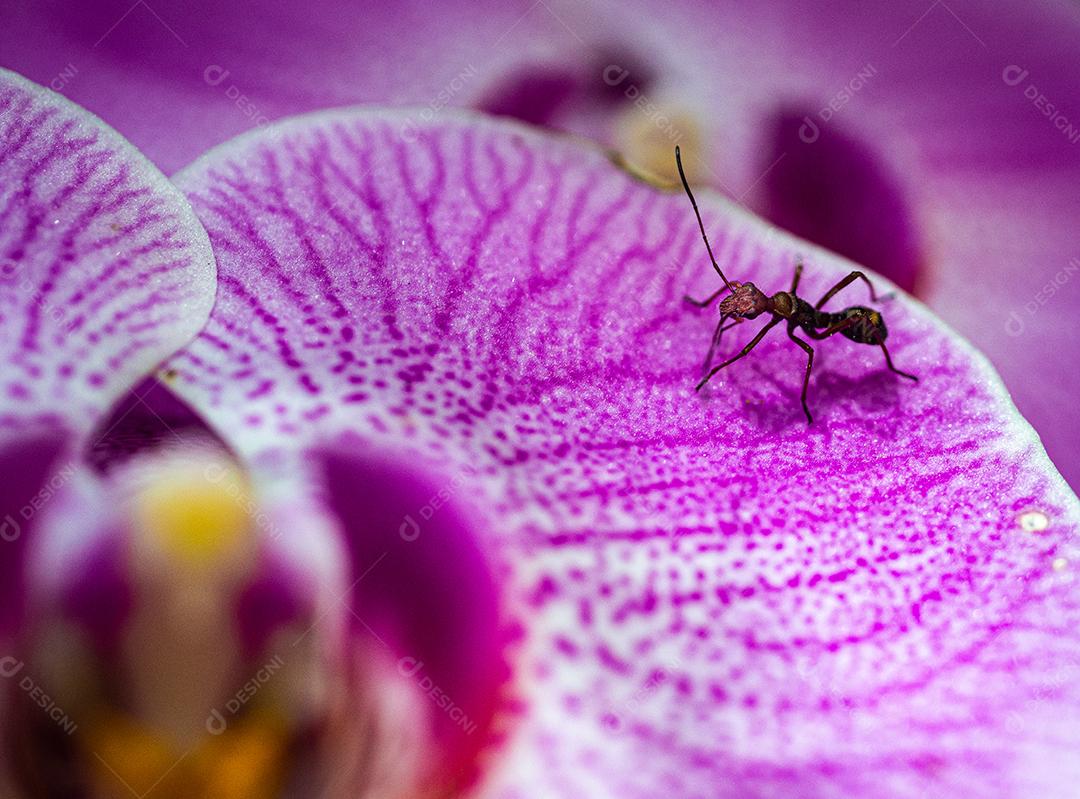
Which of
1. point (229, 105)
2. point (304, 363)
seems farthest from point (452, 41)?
point (304, 363)

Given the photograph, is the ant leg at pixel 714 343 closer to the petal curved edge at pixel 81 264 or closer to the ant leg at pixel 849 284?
the ant leg at pixel 849 284

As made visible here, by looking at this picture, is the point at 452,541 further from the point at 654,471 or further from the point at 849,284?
the point at 849,284

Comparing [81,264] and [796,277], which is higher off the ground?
[796,277]

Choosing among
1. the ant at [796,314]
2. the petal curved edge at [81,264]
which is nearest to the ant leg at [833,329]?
the ant at [796,314]

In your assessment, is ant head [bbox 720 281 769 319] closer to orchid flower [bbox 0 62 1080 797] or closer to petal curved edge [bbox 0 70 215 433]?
orchid flower [bbox 0 62 1080 797]

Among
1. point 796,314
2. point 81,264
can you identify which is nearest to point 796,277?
point 796,314

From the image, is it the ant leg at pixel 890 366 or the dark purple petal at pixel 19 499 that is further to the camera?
the ant leg at pixel 890 366

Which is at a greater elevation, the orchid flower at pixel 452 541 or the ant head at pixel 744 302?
the ant head at pixel 744 302

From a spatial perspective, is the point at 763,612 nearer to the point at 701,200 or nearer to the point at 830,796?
the point at 830,796
